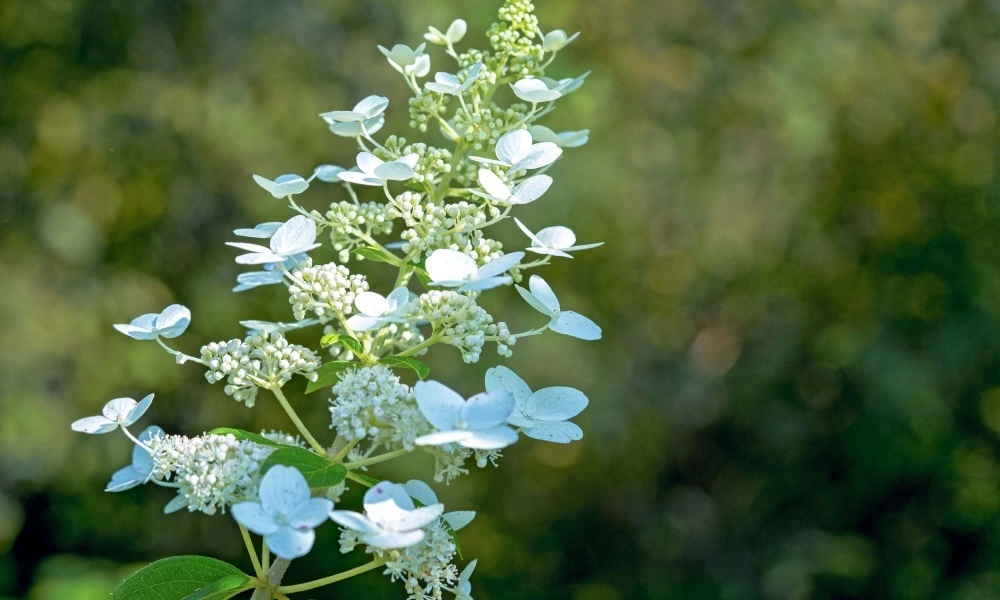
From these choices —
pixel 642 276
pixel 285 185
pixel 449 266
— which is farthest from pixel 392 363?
pixel 642 276

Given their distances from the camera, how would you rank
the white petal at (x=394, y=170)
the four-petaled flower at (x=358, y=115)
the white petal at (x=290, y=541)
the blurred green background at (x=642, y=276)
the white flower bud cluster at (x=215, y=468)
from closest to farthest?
the white petal at (x=290, y=541) < the white flower bud cluster at (x=215, y=468) < the white petal at (x=394, y=170) < the four-petaled flower at (x=358, y=115) < the blurred green background at (x=642, y=276)

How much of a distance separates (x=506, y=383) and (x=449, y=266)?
142 mm

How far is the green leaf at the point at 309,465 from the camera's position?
85 cm

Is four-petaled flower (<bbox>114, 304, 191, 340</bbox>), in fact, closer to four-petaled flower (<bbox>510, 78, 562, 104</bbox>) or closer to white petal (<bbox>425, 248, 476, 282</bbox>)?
white petal (<bbox>425, 248, 476, 282</bbox>)

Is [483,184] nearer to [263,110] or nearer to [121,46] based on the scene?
[263,110]

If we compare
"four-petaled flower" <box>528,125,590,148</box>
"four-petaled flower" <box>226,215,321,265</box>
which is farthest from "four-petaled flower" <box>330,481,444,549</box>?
"four-petaled flower" <box>528,125,590,148</box>

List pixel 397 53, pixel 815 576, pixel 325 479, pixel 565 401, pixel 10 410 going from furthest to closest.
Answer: pixel 815 576
pixel 10 410
pixel 397 53
pixel 565 401
pixel 325 479

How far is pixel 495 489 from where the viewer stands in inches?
151

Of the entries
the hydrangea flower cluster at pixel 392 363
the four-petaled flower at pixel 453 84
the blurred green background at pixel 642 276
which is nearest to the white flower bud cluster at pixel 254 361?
the hydrangea flower cluster at pixel 392 363

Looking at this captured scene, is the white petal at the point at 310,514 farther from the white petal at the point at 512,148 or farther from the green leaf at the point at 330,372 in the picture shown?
the white petal at the point at 512,148

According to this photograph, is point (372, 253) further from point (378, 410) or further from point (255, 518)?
point (255, 518)

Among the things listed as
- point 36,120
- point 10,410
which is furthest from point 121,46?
point 10,410

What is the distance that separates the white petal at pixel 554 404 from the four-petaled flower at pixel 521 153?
0.78 ft

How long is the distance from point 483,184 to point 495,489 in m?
3.02
